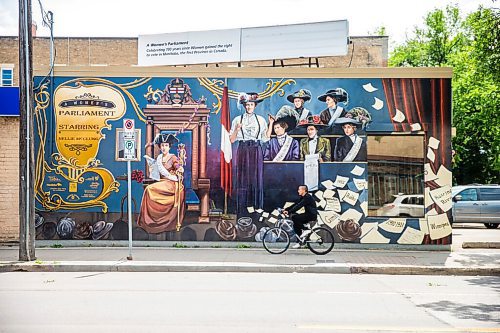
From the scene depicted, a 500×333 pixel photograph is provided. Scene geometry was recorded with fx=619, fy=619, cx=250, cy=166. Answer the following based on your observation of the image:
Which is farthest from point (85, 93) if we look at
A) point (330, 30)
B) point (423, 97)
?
point (423, 97)

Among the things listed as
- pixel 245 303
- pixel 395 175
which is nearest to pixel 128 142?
pixel 245 303

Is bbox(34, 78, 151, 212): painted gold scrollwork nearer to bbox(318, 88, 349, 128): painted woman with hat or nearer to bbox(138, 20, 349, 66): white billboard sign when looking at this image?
→ bbox(138, 20, 349, 66): white billboard sign

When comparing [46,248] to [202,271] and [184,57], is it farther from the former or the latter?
[184,57]

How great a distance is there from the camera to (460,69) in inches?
1692

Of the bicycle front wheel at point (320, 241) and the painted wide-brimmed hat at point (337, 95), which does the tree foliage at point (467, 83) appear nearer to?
the painted wide-brimmed hat at point (337, 95)

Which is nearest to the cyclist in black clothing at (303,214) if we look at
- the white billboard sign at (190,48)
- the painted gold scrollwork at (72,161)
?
the painted gold scrollwork at (72,161)

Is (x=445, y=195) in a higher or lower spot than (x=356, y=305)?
higher

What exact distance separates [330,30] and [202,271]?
8.85m

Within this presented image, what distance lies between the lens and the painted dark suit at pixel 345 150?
55.3ft

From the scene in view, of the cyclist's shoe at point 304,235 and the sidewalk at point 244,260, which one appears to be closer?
the sidewalk at point 244,260

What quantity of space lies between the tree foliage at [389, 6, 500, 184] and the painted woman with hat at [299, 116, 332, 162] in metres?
6.20

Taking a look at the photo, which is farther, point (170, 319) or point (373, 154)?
point (373, 154)

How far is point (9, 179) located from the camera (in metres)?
17.2

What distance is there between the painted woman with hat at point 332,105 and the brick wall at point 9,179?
8562mm
